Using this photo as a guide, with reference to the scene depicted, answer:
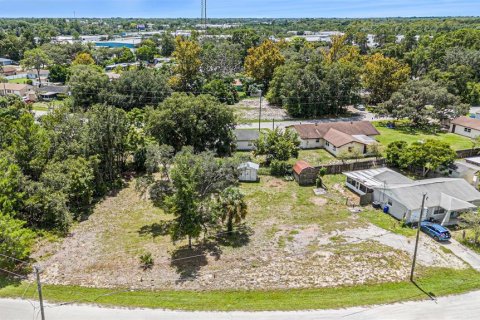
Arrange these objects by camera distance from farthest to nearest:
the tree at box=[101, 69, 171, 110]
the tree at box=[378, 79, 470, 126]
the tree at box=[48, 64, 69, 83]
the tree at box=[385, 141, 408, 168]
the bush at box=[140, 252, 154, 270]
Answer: the tree at box=[48, 64, 69, 83]
the tree at box=[101, 69, 171, 110]
the tree at box=[378, 79, 470, 126]
the tree at box=[385, 141, 408, 168]
the bush at box=[140, 252, 154, 270]

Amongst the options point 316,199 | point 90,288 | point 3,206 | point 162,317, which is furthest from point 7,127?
point 316,199

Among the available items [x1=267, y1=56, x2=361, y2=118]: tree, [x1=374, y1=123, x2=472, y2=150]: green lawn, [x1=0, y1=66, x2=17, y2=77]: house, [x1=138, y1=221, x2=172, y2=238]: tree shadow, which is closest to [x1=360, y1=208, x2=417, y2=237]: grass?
[x1=138, y1=221, x2=172, y2=238]: tree shadow

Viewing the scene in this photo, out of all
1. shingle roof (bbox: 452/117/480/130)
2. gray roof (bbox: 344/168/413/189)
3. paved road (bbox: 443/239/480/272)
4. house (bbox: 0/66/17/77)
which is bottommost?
paved road (bbox: 443/239/480/272)

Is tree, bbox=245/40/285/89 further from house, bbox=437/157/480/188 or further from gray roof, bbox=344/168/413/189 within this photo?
gray roof, bbox=344/168/413/189

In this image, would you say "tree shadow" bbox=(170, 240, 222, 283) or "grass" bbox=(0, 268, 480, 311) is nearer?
"grass" bbox=(0, 268, 480, 311)

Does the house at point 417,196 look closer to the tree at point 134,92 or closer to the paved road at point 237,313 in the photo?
the paved road at point 237,313

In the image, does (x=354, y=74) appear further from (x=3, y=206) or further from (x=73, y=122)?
(x=3, y=206)

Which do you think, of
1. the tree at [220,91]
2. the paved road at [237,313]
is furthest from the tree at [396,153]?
the tree at [220,91]
